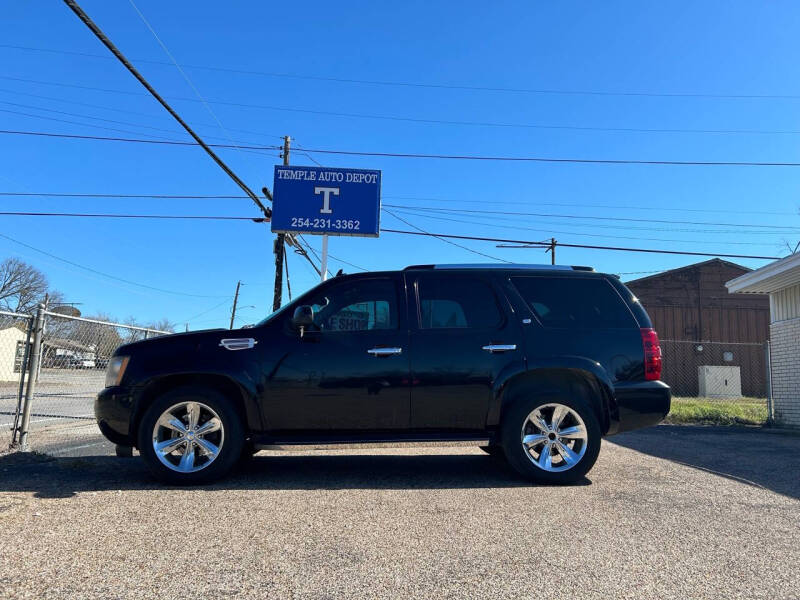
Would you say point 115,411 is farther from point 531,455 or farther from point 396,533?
point 531,455

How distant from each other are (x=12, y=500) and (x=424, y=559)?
319cm

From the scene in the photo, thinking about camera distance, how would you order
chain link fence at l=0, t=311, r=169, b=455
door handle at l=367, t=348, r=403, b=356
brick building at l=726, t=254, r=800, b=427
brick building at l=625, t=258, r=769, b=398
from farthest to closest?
brick building at l=625, t=258, r=769, b=398
brick building at l=726, t=254, r=800, b=427
chain link fence at l=0, t=311, r=169, b=455
door handle at l=367, t=348, r=403, b=356

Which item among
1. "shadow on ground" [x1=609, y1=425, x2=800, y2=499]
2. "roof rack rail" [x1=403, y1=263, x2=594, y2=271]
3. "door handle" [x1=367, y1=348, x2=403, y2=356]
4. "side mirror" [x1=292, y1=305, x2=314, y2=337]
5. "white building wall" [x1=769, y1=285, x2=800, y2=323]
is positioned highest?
"white building wall" [x1=769, y1=285, x2=800, y2=323]

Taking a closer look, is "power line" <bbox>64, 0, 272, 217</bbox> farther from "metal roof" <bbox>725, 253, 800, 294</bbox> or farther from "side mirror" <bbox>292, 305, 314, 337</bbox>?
"metal roof" <bbox>725, 253, 800, 294</bbox>

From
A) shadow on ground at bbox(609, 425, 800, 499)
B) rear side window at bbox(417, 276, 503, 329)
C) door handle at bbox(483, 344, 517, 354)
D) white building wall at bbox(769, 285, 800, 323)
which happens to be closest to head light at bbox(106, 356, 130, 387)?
rear side window at bbox(417, 276, 503, 329)

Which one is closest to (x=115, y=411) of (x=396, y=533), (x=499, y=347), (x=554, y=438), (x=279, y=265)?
(x=396, y=533)

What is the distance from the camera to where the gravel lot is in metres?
2.77

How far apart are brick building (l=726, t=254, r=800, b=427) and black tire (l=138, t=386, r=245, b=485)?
1080 cm

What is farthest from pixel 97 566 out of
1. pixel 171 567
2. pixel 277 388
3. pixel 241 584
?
pixel 277 388

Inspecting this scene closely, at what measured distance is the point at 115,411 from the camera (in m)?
4.88

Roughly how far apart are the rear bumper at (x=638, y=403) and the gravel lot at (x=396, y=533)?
1.87ft

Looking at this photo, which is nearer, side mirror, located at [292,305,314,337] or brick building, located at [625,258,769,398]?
Answer: side mirror, located at [292,305,314,337]

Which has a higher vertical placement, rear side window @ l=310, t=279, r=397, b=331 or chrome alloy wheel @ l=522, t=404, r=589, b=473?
rear side window @ l=310, t=279, r=397, b=331

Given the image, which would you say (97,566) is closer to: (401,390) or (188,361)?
(188,361)
